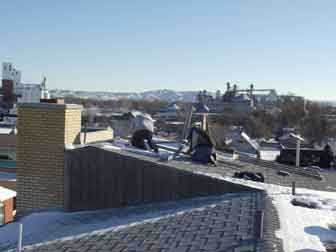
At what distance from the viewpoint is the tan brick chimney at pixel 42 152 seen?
9.15 meters

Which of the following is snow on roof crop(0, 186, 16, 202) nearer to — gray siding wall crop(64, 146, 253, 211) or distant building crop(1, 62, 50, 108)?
gray siding wall crop(64, 146, 253, 211)

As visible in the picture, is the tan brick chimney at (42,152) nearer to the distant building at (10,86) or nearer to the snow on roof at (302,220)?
the snow on roof at (302,220)

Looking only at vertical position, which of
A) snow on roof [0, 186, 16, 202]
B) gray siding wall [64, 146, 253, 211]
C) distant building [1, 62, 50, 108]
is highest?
distant building [1, 62, 50, 108]

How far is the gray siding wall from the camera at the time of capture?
7.73 metres

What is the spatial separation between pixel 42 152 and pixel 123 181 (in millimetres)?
1983

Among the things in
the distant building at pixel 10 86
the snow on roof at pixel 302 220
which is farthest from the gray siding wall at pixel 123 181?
the distant building at pixel 10 86

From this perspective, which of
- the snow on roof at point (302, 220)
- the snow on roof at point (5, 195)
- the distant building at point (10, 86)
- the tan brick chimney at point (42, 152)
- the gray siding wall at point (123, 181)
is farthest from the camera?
the distant building at point (10, 86)

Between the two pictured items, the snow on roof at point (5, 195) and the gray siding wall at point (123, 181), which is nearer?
the gray siding wall at point (123, 181)

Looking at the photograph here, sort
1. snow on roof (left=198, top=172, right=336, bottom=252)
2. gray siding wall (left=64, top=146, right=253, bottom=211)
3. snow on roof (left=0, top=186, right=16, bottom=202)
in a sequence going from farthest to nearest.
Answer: snow on roof (left=0, top=186, right=16, bottom=202) → gray siding wall (left=64, top=146, right=253, bottom=211) → snow on roof (left=198, top=172, right=336, bottom=252)

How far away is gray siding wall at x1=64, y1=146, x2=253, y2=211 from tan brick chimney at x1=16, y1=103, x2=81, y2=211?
242mm

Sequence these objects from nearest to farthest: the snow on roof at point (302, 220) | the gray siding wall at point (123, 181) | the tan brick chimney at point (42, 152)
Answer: the snow on roof at point (302, 220) → the gray siding wall at point (123, 181) → the tan brick chimney at point (42, 152)

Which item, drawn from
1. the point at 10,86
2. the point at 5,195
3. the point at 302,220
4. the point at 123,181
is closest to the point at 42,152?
the point at 123,181

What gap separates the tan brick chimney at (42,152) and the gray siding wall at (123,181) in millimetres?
242

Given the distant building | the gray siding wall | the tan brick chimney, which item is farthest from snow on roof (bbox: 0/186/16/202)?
the distant building
